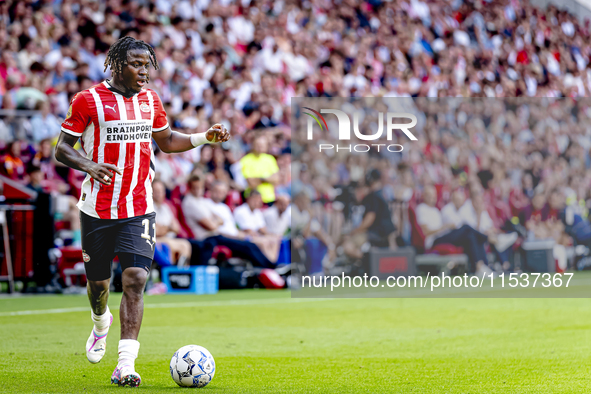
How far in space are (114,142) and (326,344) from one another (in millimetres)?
2878

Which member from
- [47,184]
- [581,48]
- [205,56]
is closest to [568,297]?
[47,184]

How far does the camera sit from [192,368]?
4.88m

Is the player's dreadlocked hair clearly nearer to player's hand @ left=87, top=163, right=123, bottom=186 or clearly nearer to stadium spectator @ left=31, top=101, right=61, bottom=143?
player's hand @ left=87, top=163, right=123, bottom=186

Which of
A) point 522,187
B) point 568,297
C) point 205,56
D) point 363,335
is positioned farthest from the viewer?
point 205,56

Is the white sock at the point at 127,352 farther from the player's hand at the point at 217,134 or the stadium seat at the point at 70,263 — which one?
the stadium seat at the point at 70,263

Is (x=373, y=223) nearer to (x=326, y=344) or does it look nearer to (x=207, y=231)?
(x=207, y=231)

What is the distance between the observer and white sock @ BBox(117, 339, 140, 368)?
4.91 metres

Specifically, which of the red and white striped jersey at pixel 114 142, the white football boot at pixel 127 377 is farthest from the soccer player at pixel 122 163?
the white football boot at pixel 127 377

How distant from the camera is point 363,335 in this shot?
767cm

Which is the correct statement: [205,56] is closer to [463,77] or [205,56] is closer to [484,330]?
[463,77]

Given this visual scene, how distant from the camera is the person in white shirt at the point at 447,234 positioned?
47.9 ft

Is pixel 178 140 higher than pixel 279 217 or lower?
higher

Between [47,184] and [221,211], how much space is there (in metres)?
2.85

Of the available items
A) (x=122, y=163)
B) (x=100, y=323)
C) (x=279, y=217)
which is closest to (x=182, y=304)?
(x=279, y=217)
